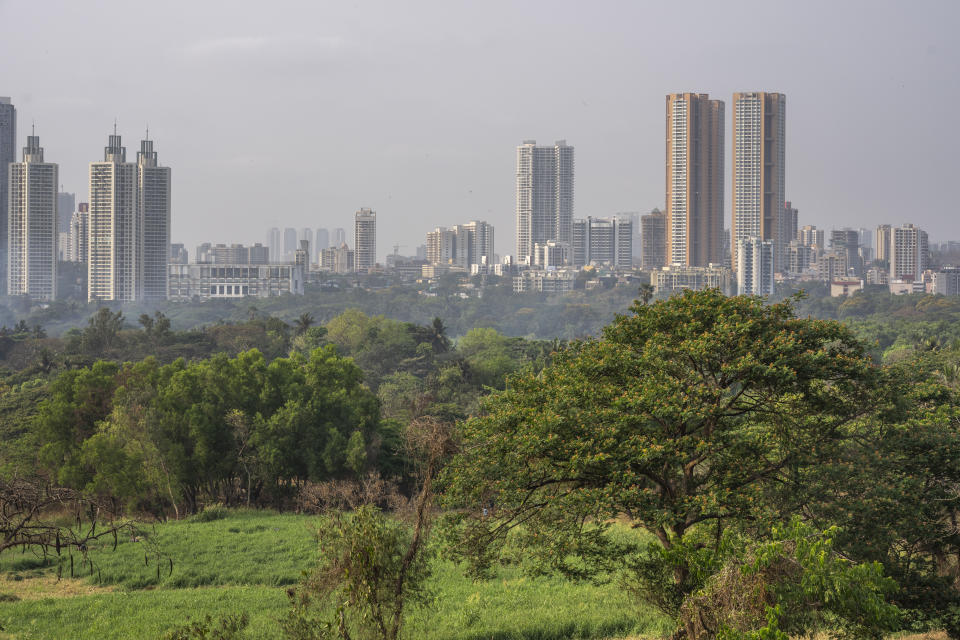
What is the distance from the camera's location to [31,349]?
62906 mm

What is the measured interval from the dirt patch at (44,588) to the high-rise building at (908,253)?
176m

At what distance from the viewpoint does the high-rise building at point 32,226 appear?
143750 mm

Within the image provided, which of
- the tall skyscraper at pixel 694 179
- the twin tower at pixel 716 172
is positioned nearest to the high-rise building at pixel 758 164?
the twin tower at pixel 716 172

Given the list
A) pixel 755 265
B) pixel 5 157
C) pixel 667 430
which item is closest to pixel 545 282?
pixel 755 265

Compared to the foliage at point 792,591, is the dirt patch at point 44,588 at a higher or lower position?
lower

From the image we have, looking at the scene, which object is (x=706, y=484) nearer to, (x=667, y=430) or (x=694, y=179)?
(x=667, y=430)

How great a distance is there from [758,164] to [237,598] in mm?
160501

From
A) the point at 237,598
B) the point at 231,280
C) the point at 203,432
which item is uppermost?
the point at 231,280

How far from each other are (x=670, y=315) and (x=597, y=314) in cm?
11759

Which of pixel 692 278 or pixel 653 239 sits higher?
pixel 653 239

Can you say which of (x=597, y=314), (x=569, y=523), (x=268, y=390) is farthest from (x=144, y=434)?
(x=597, y=314)

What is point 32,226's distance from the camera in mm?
147000

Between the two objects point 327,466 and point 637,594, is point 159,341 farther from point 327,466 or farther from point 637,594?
point 637,594

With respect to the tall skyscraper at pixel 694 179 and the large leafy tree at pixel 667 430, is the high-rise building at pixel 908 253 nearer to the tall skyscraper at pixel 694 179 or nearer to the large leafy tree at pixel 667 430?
the tall skyscraper at pixel 694 179
